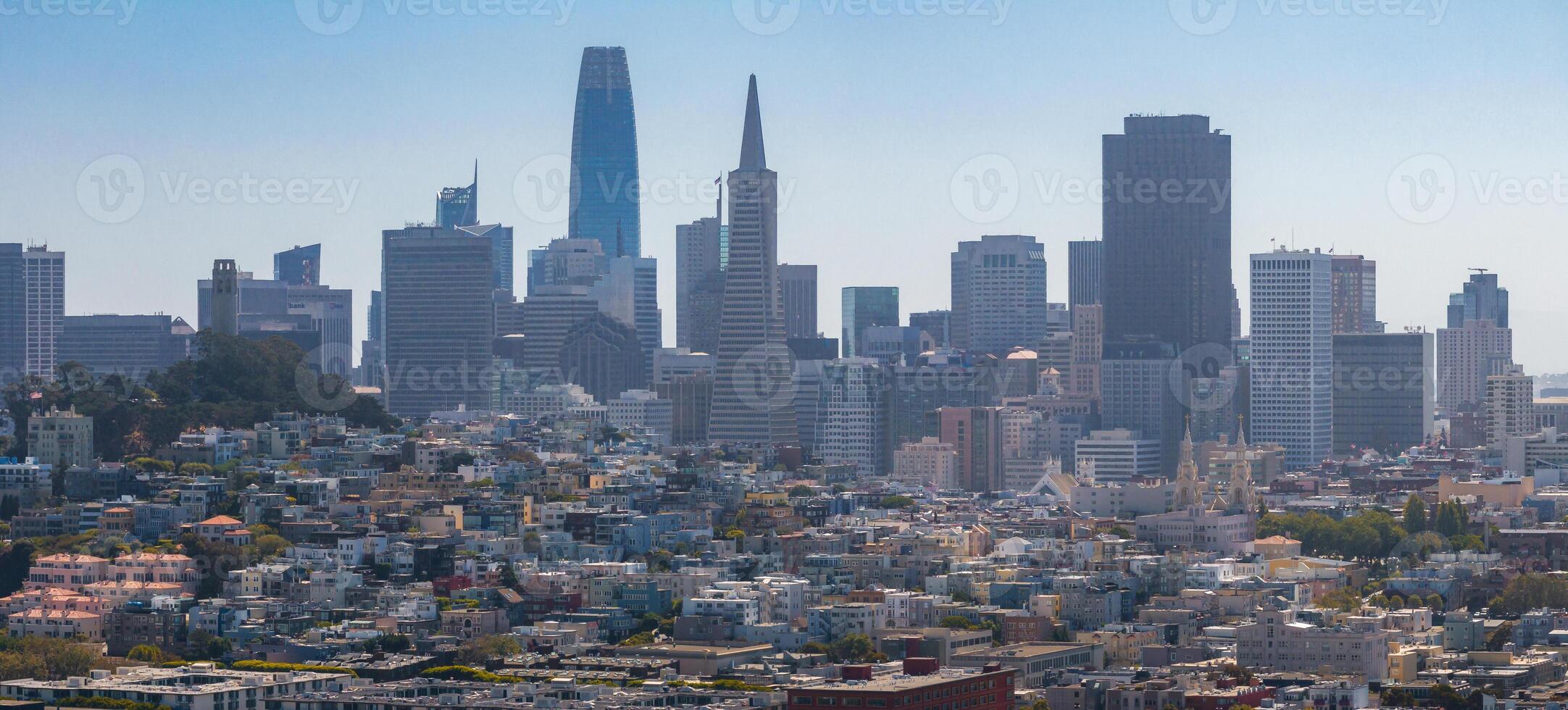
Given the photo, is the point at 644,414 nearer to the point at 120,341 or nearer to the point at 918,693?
the point at 120,341

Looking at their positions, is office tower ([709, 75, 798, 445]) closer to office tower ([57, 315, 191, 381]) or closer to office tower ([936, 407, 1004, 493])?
office tower ([936, 407, 1004, 493])

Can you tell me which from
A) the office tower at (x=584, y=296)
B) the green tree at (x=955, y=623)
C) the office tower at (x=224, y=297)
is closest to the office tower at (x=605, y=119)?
the office tower at (x=584, y=296)

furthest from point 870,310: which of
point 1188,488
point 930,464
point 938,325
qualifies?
point 1188,488

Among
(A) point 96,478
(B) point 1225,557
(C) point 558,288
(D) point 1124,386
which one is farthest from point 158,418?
(C) point 558,288

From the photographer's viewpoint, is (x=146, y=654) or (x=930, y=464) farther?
(x=930, y=464)

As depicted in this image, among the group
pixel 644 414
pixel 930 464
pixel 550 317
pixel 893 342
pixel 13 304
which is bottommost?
pixel 930 464

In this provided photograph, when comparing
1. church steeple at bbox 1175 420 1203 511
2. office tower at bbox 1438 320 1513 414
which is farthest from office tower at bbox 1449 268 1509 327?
church steeple at bbox 1175 420 1203 511

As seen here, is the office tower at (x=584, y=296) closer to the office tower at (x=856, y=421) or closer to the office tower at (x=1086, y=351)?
the office tower at (x=1086, y=351)
